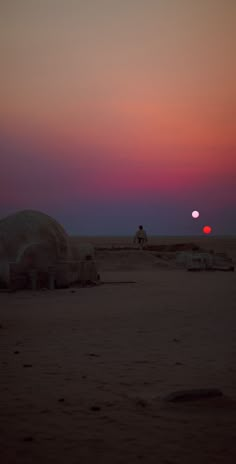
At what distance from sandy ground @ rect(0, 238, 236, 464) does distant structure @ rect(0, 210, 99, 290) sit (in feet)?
11.8

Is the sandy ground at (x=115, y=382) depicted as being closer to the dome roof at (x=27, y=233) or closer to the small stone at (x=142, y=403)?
the small stone at (x=142, y=403)

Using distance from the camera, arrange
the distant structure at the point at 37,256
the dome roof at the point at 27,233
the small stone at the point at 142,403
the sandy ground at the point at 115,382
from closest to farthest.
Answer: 1. the sandy ground at the point at 115,382
2. the small stone at the point at 142,403
3. the distant structure at the point at 37,256
4. the dome roof at the point at 27,233

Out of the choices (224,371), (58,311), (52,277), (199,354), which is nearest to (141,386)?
(224,371)

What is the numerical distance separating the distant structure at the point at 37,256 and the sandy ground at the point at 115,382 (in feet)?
11.8

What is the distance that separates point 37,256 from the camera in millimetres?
14930

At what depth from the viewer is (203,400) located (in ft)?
15.0

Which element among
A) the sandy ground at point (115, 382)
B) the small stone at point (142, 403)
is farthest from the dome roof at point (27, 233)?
the small stone at point (142, 403)

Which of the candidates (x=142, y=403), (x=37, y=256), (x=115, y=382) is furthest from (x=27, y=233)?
(x=142, y=403)

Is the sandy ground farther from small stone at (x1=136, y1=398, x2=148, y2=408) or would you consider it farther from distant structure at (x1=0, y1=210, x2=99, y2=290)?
distant structure at (x1=0, y1=210, x2=99, y2=290)

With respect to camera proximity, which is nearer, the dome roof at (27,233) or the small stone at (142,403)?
the small stone at (142,403)

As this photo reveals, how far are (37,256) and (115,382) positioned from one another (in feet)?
33.2

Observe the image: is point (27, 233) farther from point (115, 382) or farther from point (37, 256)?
point (115, 382)

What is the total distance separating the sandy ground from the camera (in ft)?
11.9

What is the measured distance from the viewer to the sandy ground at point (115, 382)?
3635 mm
